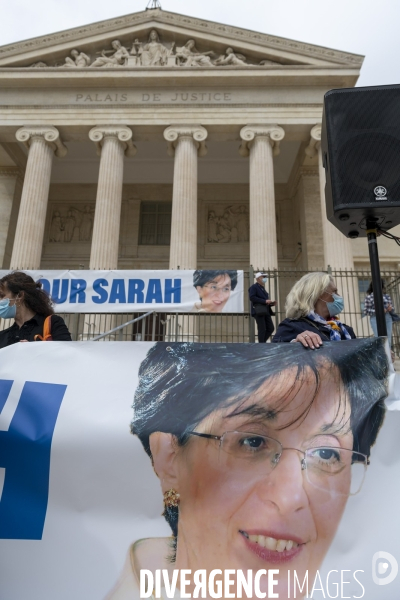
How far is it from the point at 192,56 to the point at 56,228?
11.2 metres

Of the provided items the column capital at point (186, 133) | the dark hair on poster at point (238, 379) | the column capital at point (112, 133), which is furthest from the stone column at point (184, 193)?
the dark hair on poster at point (238, 379)

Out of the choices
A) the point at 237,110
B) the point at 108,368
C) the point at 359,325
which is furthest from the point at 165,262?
the point at 108,368

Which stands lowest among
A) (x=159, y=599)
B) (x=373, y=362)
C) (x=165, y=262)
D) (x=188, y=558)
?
(x=159, y=599)

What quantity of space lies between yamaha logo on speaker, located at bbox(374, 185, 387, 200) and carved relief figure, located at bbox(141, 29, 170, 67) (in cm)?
1945

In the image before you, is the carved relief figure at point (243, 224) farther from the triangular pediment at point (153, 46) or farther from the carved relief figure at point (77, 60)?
the carved relief figure at point (77, 60)

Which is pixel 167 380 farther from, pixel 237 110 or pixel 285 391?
pixel 237 110

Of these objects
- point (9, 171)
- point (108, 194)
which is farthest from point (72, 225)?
point (108, 194)

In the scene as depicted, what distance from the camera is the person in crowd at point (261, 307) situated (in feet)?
40.3

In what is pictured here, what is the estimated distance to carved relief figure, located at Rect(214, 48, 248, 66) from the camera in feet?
67.9

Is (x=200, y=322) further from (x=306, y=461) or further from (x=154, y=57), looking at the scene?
(x=306, y=461)

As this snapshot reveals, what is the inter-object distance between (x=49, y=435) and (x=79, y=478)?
13.7 inches

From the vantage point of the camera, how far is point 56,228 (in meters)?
26.1

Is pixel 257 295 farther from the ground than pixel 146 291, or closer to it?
closer to it

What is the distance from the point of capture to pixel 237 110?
790 inches
